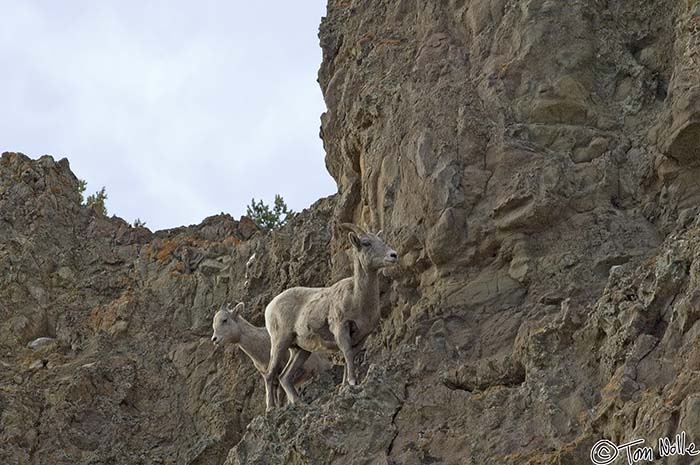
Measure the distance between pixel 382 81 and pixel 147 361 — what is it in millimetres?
5963

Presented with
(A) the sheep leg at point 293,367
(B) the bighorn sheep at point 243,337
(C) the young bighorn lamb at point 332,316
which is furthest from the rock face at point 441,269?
(B) the bighorn sheep at point 243,337

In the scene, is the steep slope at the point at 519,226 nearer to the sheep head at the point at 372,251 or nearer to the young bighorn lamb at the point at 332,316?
the young bighorn lamb at the point at 332,316

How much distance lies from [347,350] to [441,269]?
1.68 metres

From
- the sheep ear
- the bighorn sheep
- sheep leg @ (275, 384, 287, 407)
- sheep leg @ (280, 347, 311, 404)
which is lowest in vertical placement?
sheep leg @ (275, 384, 287, 407)

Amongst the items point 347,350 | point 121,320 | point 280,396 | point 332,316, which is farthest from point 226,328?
point 121,320

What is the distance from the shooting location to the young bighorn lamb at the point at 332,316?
18.1 m

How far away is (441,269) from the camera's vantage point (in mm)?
18719

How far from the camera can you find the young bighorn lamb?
59.5 ft

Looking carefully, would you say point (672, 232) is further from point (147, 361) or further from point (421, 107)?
point (147, 361)

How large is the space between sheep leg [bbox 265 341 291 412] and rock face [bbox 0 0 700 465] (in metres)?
0.81

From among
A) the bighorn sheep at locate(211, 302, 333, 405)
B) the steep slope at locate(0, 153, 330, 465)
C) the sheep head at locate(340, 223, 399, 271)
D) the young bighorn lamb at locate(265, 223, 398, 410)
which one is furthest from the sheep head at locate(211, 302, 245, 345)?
the sheep head at locate(340, 223, 399, 271)

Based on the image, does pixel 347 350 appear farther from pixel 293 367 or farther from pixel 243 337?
pixel 243 337

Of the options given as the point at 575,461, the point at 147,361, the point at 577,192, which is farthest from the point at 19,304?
the point at 575,461

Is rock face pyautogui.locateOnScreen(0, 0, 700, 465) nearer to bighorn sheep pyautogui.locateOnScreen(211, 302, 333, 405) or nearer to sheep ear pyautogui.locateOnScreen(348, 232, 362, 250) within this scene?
bighorn sheep pyautogui.locateOnScreen(211, 302, 333, 405)
